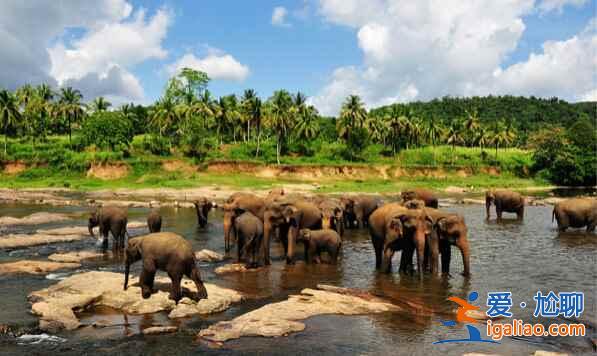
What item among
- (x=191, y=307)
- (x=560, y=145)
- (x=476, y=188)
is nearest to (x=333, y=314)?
(x=191, y=307)

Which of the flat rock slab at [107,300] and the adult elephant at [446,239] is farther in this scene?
the adult elephant at [446,239]

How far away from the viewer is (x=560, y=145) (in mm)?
85812

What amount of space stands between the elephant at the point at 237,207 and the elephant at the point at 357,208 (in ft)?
28.5

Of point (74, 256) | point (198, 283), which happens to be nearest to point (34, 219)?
point (74, 256)

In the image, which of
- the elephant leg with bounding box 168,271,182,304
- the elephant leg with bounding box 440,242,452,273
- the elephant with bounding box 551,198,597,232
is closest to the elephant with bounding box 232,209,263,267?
the elephant leg with bounding box 168,271,182,304

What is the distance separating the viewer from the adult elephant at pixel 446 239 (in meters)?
17.3

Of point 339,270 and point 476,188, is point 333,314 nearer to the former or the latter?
point 339,270

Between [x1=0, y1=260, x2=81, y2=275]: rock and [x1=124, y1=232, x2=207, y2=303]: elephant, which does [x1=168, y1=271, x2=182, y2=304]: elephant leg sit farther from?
[x1=0, y1=260, x2=81, y2=275]: rock

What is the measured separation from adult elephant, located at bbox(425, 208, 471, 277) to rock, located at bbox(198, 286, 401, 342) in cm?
388

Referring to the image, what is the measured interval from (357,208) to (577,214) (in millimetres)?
12561

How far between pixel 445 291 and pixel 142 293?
349 inches

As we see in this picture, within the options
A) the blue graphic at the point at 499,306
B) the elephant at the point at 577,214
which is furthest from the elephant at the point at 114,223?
the elephant at the point at 577,214

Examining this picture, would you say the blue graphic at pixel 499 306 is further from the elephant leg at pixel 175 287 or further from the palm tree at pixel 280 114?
the palm tree at pixel 280 114

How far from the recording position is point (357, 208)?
30531mm
